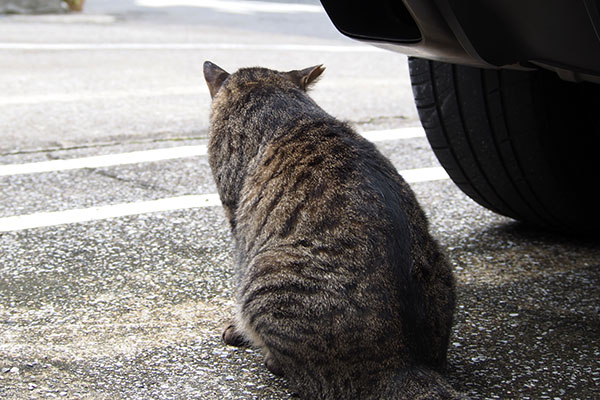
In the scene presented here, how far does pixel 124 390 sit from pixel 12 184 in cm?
192

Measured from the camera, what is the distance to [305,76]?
9.15ft

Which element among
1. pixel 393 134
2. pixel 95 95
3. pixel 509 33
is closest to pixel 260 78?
pixel 509 33

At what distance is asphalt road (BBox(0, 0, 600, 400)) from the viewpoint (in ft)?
7.23

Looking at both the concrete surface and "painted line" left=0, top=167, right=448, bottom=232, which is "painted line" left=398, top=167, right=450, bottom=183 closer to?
"painted line" left=0, top=167, right=448, bottom=232

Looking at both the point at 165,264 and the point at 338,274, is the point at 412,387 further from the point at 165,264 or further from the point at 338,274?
the point at 165,264

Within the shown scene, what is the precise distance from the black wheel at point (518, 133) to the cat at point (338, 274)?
58cm

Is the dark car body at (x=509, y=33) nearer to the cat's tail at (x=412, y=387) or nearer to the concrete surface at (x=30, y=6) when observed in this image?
the cat's tail at (x=412, y=387)

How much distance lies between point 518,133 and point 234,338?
1.19 metres

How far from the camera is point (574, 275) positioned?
2.87 metres

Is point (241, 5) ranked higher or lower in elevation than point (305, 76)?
lower

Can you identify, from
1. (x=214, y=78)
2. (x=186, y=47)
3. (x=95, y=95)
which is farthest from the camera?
(x=186, y=47)

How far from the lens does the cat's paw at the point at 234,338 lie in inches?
92.6

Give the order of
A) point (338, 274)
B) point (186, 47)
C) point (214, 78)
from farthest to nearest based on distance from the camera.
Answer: point (186, 47), point (214, 78), point (338, 274)

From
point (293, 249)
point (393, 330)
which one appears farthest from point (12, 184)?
point (393, 330)
